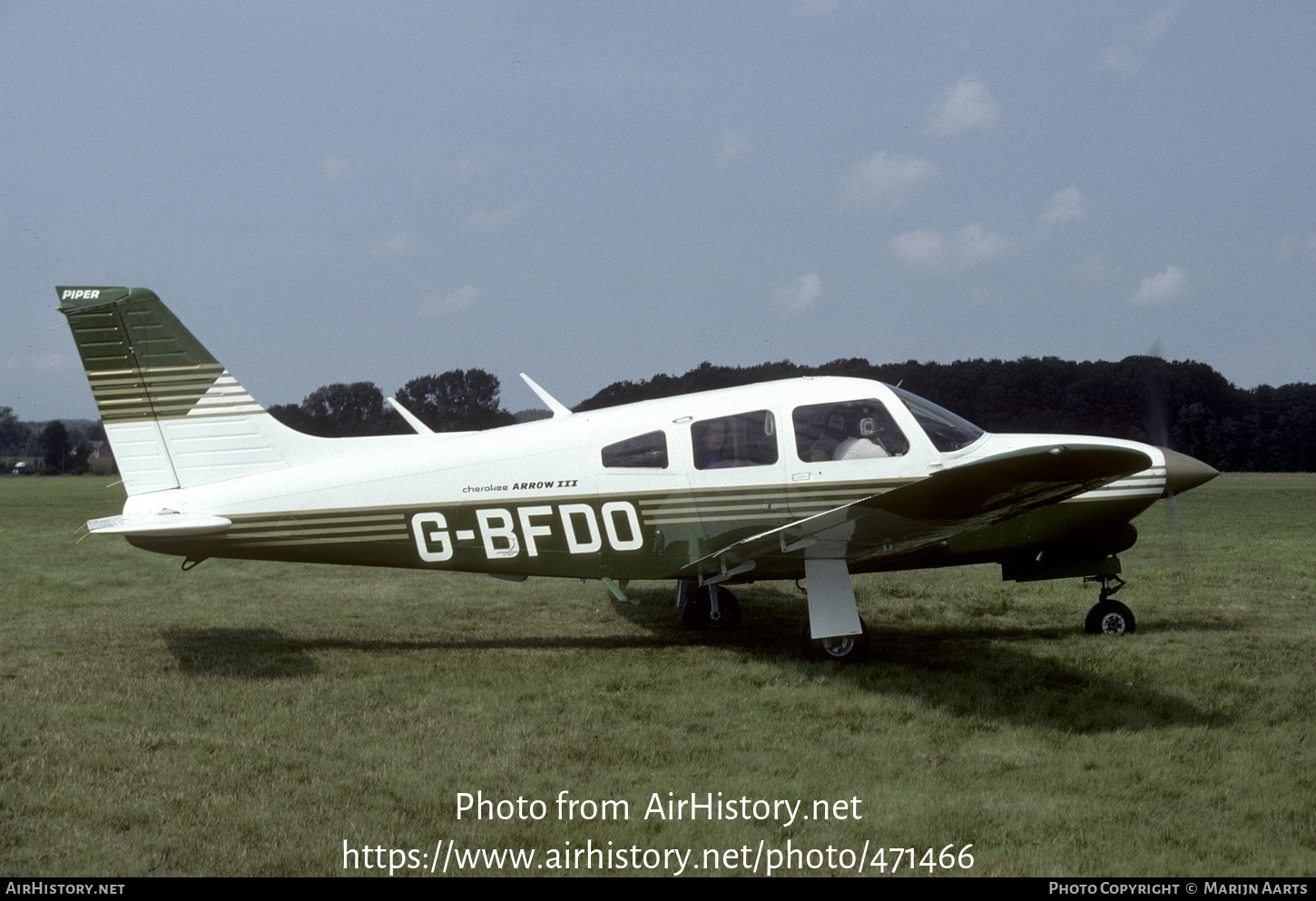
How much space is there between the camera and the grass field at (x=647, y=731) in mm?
4141

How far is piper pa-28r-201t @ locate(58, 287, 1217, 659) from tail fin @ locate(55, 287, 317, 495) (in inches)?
0.5

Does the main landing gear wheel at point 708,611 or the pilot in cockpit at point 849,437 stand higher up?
the pilot in cockpit at point 849,437

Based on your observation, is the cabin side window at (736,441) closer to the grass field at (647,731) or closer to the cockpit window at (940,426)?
the cockpit window at (940,426)

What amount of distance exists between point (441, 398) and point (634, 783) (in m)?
27.3

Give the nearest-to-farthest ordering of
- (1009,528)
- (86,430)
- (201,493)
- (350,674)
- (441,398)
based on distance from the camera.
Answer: (350,674), (201,493), (1009,528), (441,398), (86,430)

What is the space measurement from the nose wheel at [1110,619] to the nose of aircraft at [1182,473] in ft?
3.31

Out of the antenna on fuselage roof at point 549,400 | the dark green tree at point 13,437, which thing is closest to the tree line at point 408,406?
the antenna on fuselage roof at point 549,400

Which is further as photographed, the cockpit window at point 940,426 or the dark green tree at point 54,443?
the dark green tree at point 54,443

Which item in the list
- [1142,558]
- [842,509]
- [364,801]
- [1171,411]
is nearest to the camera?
[364,801]

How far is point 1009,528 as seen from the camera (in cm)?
832

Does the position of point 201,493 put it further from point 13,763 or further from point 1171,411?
point 1171,411

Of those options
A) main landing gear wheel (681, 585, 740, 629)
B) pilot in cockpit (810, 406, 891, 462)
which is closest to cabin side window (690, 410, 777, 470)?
pilot in cockpit (810, 406, 891, 462)

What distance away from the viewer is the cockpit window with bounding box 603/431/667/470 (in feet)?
25.8
